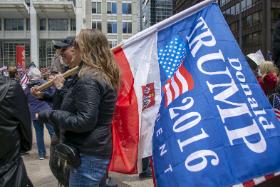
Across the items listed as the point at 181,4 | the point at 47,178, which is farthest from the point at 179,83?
the point at 181,4

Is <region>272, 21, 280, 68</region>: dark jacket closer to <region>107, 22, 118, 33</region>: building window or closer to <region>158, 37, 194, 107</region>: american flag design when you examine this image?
<region>158, 37, 194, 107</region>: american flag design

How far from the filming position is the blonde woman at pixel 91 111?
283 cm

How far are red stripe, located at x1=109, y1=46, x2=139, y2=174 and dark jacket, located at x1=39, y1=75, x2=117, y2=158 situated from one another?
58 cm

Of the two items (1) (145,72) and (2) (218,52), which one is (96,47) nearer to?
(1) (145,72)

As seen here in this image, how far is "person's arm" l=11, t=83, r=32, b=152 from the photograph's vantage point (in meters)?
2.53

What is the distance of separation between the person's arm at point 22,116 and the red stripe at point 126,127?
1051mm

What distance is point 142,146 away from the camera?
137 inches

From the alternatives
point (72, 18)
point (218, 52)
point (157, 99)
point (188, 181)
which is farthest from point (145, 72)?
point (72, 18)

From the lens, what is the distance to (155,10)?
A: 116 m

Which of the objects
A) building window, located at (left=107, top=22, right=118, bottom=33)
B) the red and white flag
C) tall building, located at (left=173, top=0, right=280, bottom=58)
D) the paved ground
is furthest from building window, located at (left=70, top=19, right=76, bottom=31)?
the red and white flag

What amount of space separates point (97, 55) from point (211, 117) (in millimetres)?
896

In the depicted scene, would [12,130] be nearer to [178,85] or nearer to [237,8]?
[178,85]

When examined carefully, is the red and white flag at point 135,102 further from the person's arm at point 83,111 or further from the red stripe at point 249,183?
the red stripe at point 249,183

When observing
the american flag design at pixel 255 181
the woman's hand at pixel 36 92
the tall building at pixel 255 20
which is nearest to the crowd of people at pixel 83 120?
the american flag design at pixel 255 181
